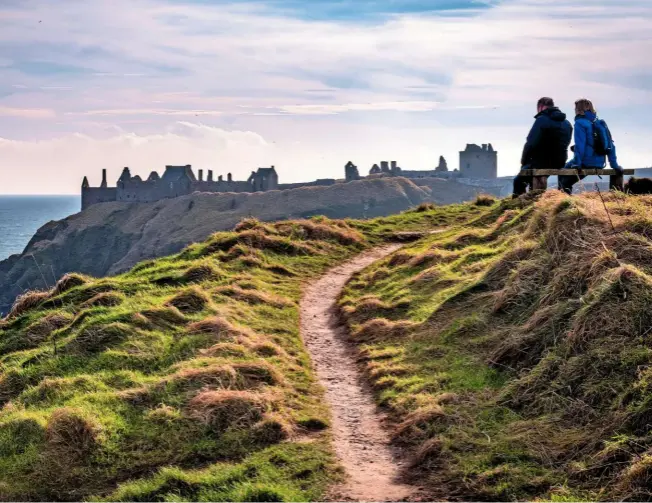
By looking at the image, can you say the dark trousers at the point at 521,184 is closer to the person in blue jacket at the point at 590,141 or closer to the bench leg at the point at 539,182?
the bench leg at the point at 539,182

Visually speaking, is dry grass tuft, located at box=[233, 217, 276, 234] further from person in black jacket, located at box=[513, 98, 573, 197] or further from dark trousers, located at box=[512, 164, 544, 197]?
person in black jacket, located at box=[513, 98, 573, 197]

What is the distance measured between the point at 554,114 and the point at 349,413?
33.8ft

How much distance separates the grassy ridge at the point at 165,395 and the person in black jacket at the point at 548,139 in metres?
5.99

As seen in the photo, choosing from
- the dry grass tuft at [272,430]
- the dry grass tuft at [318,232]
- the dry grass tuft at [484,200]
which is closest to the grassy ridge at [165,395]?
the dry grass tuft at [272,430]

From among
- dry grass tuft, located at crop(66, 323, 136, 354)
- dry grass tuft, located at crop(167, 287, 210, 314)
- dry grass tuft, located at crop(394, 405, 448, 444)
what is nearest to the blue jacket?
dry grass tuft, located at crop(167, 287, 210, 314)

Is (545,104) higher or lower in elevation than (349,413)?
higher

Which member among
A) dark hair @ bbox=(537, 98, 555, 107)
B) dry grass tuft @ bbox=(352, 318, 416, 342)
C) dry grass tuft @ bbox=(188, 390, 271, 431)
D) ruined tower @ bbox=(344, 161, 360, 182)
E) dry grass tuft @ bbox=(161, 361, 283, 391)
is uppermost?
ruined tower @ bbox=(344, 161, 360, 182)

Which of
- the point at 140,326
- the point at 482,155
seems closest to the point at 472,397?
the point at 140,326

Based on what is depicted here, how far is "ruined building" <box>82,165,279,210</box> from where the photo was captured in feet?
587

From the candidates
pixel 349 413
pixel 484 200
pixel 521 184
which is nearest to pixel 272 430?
pixel 349 413

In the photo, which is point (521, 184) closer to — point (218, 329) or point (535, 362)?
point (218, 329)

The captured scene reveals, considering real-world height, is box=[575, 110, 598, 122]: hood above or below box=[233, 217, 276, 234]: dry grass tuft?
above

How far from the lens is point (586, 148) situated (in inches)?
634

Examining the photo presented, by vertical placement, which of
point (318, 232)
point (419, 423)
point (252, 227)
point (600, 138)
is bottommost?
point (419, 423)
